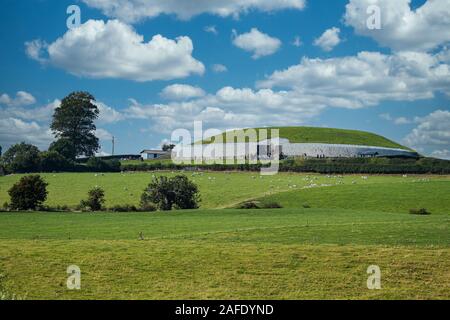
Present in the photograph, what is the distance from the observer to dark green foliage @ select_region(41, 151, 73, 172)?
111m

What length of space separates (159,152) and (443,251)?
167m

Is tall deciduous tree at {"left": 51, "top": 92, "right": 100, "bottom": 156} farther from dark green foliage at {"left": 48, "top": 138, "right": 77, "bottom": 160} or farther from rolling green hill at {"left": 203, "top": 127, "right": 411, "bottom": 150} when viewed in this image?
rolling green hill at {"left": 203, "top": 127, "right": 411, "bottom": 150}

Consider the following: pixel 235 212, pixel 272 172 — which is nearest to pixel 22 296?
pixel 235 212

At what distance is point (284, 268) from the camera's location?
2189 centimetres

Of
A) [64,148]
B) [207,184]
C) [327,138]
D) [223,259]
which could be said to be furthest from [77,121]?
[223,259]

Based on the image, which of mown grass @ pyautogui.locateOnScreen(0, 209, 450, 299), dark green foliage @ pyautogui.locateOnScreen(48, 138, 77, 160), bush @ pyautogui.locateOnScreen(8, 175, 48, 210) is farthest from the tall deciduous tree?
mown grass @ pyautogui.locateOnScreen(0, 209, 450, 299)

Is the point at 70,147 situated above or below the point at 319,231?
above

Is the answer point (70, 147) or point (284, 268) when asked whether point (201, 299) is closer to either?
point (284, 268)

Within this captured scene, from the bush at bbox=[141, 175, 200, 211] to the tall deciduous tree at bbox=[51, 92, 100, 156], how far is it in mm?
79647

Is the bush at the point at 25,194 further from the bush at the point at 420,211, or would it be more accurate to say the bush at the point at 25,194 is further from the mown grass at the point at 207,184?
the bush at the point at 420,211

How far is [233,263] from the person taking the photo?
22578 millimetres

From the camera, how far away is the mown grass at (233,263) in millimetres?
19375

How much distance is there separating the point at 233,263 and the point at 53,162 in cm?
9772
